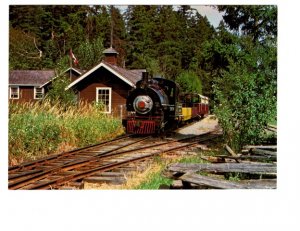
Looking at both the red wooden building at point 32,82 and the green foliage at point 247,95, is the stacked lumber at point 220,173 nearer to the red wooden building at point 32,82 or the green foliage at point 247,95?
the green foliage at point 247,95

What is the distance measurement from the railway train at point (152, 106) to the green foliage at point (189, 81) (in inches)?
21.9

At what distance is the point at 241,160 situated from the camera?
23.7 feet

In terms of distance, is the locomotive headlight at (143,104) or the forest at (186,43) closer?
the forest at (186,43)

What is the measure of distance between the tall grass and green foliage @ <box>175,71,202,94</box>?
208 cm

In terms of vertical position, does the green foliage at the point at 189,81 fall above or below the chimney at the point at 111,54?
below

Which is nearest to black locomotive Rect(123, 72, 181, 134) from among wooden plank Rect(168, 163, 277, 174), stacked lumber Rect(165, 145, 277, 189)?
stacked lumber Rect(165, 145, 277, 189)

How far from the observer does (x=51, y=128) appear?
8609 millimetres

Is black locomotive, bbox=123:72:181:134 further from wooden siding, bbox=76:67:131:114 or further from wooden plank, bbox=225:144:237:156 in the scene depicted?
wooden plank, bbox=225:144:237:156

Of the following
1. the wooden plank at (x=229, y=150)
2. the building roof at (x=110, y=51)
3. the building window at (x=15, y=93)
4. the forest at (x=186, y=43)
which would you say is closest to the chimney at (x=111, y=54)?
A: the building roof at (x=110, y=51)

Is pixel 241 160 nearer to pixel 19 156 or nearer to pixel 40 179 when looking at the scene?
pixel 40 179

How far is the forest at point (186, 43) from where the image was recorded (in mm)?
7148

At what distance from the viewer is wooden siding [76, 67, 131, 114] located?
10849mm

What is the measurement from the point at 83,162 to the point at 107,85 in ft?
15.3

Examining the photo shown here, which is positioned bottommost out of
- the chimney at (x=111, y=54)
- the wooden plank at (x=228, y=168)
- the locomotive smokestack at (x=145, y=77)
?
the wooden plank at (x=228, y=168)
